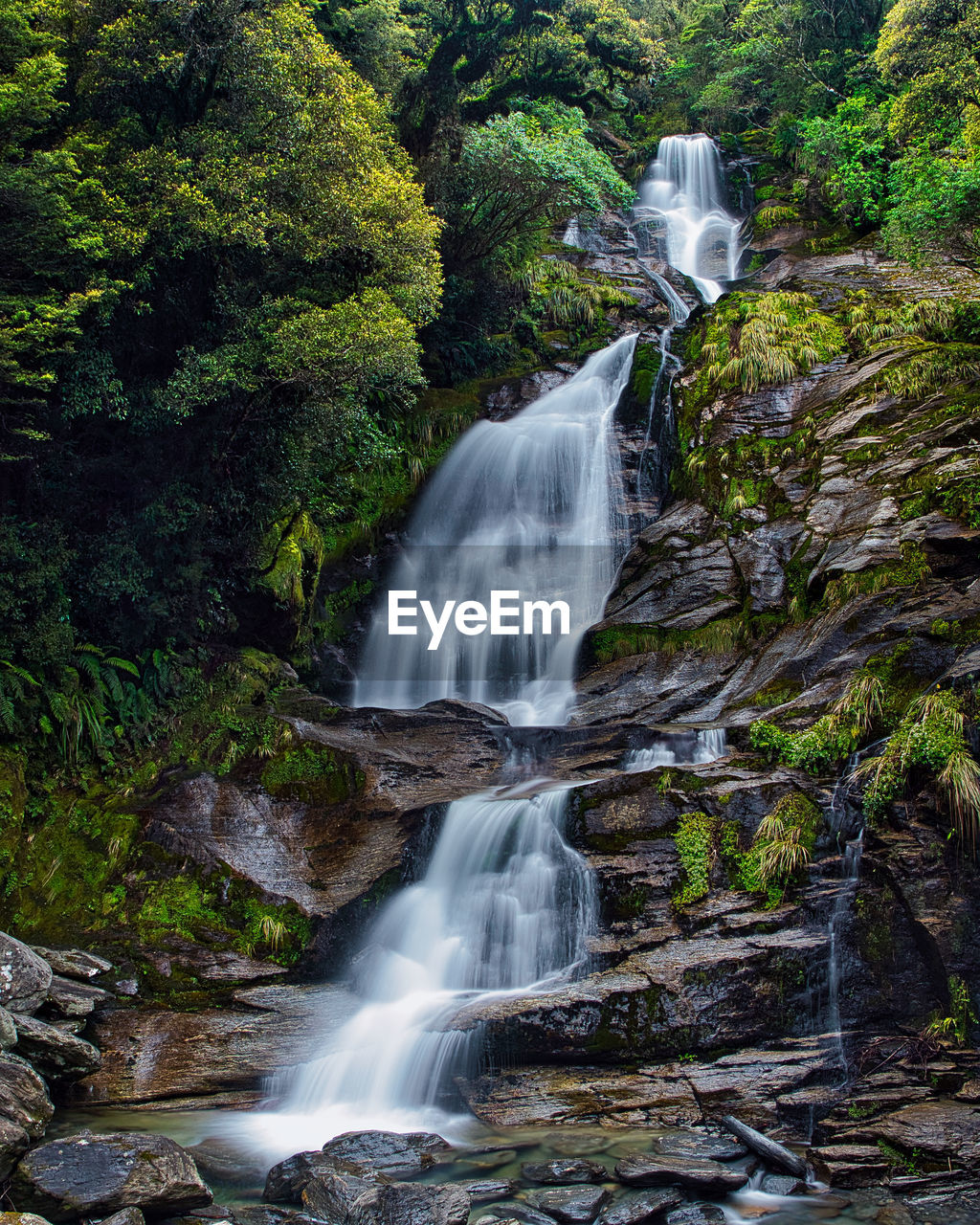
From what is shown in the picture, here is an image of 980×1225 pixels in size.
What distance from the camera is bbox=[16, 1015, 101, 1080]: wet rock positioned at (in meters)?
7.68

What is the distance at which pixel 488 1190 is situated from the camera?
6570 millimetres

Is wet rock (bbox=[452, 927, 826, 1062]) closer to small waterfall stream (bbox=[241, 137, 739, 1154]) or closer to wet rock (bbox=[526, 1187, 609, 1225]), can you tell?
small waterfall stream (bbox=[241, 137, 739, 1154])

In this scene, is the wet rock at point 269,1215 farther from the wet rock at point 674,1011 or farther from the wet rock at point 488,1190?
the wet rock at point 674,1011

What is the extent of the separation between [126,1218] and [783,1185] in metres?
4.71

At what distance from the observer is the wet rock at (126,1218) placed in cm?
569

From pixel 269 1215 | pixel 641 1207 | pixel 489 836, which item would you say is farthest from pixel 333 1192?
pixel 489 836

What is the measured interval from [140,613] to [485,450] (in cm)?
929

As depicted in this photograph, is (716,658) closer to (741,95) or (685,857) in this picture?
(685,857)

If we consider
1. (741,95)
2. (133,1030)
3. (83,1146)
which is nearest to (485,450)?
(133,1030)

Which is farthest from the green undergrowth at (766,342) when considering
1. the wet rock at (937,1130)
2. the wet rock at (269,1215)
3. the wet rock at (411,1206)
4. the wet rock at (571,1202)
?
the wet rock at (269,1215)

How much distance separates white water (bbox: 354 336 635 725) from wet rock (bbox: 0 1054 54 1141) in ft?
30.6

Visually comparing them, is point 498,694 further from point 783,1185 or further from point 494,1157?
point 783,1185

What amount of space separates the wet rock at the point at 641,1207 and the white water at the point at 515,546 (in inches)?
354

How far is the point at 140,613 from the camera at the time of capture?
1276 cm
